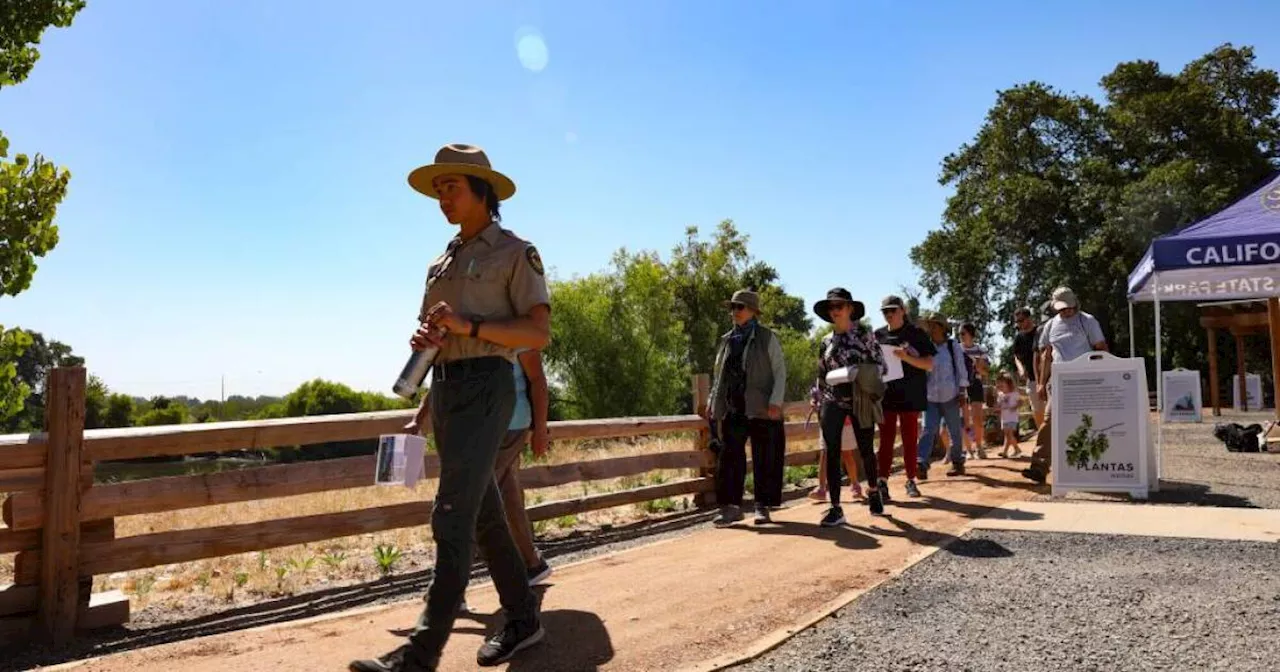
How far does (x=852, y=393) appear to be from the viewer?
696 cm

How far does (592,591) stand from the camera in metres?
4.93

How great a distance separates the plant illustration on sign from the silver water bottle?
272 inches

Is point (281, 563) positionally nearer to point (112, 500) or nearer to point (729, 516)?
point (112, 500)

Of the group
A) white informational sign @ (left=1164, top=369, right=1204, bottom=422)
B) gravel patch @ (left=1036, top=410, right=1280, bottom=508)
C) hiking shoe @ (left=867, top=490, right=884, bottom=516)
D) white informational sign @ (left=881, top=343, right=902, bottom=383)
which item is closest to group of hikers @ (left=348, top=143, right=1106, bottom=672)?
hiking shoe @ (left=867, top=490, right=884, bottom=516)

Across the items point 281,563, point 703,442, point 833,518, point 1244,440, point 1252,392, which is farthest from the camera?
point 1252,392

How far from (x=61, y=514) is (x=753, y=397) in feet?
15.9

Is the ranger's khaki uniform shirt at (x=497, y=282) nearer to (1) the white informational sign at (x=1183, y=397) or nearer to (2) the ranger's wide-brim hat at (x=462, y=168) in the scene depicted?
(2) the ranger's wide-brim hat at (x=462, y=168)

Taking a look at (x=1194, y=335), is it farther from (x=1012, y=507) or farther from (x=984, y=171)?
(x=1012, y=507)

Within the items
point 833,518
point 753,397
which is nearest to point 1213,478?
point 833,518

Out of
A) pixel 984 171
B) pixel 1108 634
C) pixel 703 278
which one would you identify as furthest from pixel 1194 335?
pixel 1108 634

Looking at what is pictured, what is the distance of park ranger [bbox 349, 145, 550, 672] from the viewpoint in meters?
3.13

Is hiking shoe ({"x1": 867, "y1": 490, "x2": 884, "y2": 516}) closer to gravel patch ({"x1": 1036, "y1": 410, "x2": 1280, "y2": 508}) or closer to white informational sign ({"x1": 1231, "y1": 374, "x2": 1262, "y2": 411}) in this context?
gravel patch ({"x1": 1036, "y1": 410, "x2": 1280, "y2": 508})

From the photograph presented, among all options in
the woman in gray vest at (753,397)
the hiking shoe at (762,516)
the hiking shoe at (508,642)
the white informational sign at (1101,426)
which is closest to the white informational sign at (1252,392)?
the white informational sign at (1101,426)

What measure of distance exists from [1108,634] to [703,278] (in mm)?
46061
